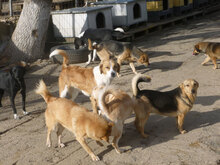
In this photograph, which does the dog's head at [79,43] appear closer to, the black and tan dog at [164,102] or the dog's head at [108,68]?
the dog's head at [108,68]

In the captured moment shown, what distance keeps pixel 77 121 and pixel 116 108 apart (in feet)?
2.09

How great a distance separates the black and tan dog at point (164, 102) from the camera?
4550mm

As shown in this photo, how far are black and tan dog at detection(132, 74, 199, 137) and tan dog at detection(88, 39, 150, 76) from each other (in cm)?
376

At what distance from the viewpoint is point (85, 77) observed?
5535 mm

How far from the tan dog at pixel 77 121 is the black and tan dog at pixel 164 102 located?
31.2 inches

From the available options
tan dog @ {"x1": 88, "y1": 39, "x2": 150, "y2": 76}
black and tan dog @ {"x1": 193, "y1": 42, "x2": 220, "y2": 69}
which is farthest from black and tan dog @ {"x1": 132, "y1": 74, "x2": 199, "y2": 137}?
tan dog @ {"x1": 88, "y1": 39, "x2": 150, "y2": 76}

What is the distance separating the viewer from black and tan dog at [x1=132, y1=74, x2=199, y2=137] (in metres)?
4.55

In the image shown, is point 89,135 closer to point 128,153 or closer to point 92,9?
point 128,153

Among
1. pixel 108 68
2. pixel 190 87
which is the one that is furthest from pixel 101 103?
pixel 190 87

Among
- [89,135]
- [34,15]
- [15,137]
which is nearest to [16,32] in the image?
[34,15]

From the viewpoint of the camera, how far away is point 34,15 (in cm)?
934

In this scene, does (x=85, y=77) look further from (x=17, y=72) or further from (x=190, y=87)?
(x=190, y=87)

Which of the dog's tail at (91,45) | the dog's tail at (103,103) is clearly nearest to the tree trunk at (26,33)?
the dog's tail at (91,45)

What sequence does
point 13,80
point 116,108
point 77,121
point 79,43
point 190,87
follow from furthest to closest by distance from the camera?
1. point 79,43
2. point 13,80
3. point 190,87
4. point 116,108
5. point 77,121
